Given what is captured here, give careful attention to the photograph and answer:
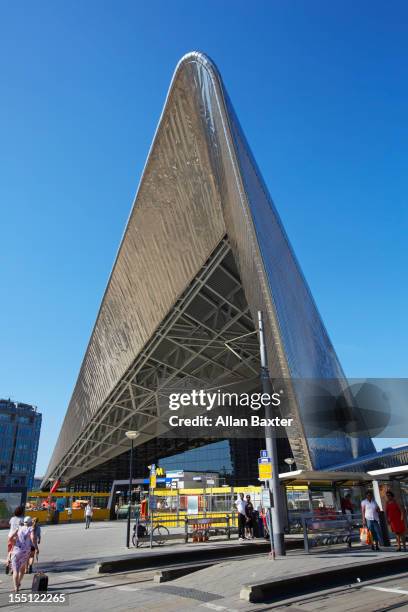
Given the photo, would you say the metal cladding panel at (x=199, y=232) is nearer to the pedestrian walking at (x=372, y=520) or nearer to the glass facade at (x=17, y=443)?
the pedestrian walking at (x=372, y=520)

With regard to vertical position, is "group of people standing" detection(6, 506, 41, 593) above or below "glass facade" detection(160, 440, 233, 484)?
below

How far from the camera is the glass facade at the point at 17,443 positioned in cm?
11700

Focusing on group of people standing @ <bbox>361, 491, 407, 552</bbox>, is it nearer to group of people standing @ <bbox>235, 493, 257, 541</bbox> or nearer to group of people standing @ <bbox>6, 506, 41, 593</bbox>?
group of people standing @ <bbox>235, 493, 257, 541</bbox>

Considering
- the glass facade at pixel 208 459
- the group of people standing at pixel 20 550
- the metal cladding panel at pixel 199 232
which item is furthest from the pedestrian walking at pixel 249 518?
the glass facade at pixel 208 459

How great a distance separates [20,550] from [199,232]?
49.6ft

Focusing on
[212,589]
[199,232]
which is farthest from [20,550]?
[199,232]

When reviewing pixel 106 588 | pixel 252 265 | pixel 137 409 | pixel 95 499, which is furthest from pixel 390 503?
pixel 95 499

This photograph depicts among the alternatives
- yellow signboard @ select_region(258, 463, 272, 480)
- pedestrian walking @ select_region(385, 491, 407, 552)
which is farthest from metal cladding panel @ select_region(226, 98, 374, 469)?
yellow signboard @ select_region(258, 463, 272, 480)

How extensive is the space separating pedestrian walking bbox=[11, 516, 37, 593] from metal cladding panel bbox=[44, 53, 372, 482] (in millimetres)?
9669

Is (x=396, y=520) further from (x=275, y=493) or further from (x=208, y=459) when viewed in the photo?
(x=208, y=459)

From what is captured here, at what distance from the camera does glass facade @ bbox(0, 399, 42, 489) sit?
117m

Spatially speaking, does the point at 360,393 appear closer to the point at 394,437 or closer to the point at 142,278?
the point at 394,437

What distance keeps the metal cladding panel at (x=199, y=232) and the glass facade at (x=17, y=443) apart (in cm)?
10677

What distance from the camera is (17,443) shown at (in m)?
121
